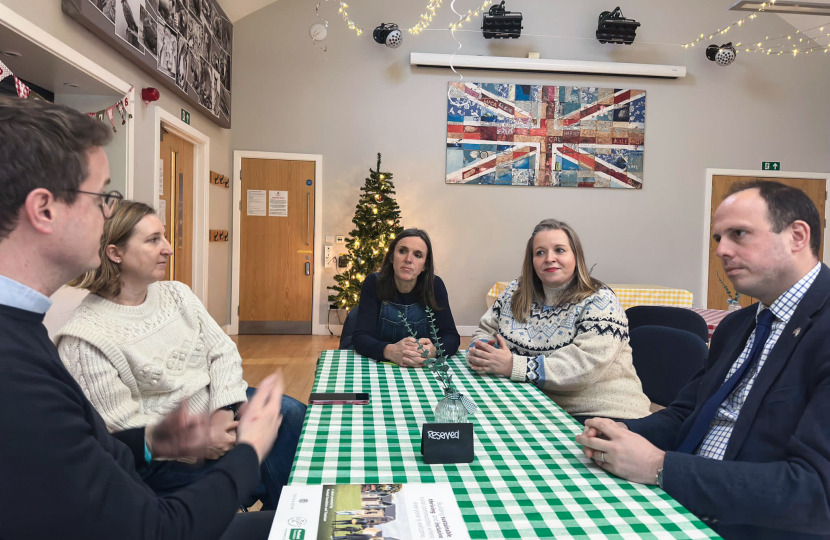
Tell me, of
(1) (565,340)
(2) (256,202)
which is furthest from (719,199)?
(1) (565,340)

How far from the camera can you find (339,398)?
5.49 feet

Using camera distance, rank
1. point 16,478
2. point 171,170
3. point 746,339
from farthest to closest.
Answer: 1. point 171,170
2. point 746,339
3. point 16,478

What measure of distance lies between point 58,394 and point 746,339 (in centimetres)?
147

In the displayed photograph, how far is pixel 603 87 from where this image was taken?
22.1 ft

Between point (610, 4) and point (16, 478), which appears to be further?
point (610, 4)

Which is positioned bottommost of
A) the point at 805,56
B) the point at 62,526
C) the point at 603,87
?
the point at 62,526

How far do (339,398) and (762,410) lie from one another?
110 cm

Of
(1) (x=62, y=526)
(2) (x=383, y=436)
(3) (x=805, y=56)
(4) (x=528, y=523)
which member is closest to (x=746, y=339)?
(4) (x=528, y=523)

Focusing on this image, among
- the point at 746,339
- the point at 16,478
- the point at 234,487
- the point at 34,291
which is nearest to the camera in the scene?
the point at 16,478

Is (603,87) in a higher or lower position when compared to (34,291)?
higher

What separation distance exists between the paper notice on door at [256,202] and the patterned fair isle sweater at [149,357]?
462 cm

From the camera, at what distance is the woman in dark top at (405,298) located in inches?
102

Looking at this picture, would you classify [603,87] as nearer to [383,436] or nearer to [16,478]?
[383,436]

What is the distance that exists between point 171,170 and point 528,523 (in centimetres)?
462
